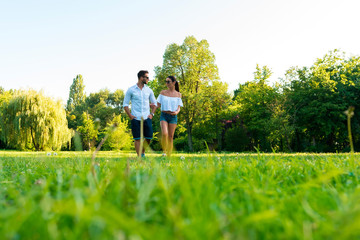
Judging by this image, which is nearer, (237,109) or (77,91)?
(237,109)

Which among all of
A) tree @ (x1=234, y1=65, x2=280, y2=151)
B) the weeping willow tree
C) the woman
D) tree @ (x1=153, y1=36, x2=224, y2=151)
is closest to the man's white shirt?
the woman

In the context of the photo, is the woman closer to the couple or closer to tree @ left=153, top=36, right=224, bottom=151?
the couple

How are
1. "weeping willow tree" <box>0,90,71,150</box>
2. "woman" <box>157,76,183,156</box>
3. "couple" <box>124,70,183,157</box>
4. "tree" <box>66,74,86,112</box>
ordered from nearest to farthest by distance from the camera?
"couple" <box>124,70,183,157</box>
"woman" <box>157,76,183,156</box>
"weeping willow tree" <box>0,90,71,150</box>
"tree" <box>66,74,86,112</box>

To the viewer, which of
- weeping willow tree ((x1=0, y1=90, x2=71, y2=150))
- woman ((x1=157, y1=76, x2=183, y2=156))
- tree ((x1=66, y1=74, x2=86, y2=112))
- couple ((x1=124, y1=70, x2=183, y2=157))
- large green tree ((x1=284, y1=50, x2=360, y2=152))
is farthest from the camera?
tree ((x1=66, y1=74, x2=86, y2=112))

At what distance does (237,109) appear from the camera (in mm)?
29281

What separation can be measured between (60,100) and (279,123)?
19.8 meters

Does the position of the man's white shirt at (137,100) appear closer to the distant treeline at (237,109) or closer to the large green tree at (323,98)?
the distant treeline at (237,109)

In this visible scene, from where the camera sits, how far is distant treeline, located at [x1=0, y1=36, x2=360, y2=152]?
21.2 meters

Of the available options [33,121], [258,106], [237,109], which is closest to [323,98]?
[258,106]

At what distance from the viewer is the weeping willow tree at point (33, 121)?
67.8 feet

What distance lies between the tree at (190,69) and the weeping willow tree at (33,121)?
33.6 feet

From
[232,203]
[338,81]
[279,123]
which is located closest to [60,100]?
[279,123]

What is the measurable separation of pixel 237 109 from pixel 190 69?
788 centimetres

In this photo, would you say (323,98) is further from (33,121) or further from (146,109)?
(33,121)
